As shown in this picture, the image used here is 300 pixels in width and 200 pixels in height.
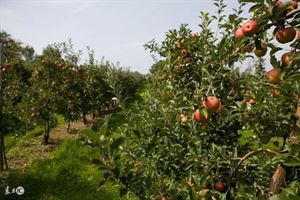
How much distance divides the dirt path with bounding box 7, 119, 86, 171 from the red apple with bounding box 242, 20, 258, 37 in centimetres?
841

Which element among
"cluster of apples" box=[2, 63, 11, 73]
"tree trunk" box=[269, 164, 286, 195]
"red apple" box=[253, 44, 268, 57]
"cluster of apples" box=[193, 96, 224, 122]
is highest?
"cluster of apples" box=[2, 63, 11, 73]

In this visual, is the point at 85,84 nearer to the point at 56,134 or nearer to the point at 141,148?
the point at 56,134

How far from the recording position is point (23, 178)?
7977 millimetres

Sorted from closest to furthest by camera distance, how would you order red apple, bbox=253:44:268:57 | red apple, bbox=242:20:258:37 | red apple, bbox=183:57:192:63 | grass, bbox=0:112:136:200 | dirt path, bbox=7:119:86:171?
1. red apple, bbox=242:20:258:37
2. red apple, bbox=253:44:268:57
3. red apple, bbox=183:57:192:63
4. grass, bbox=0:112:136:200
5. dirt path, bbox=7:119:86:171

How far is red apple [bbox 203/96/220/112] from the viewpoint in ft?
6.11

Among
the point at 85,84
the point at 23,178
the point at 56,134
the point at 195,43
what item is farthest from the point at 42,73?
the point at 195,43

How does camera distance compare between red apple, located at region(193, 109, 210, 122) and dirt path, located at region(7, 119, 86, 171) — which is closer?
red apple, located at region(193, 109, 210, 122)

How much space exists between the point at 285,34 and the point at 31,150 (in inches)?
393

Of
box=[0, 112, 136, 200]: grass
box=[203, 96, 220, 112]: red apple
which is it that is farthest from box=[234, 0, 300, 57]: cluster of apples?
box=[0, 112, 136, 200]: grass

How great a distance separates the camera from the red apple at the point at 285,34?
1568mm

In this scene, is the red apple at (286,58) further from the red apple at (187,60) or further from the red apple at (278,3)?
the red apple at (187,60)

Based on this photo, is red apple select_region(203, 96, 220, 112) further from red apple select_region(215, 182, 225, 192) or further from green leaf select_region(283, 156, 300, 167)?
red apple select_region(215, 182, 225, 192)

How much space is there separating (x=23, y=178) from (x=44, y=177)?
1.45 ft

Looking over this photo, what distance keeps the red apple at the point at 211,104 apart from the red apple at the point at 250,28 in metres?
0.40
